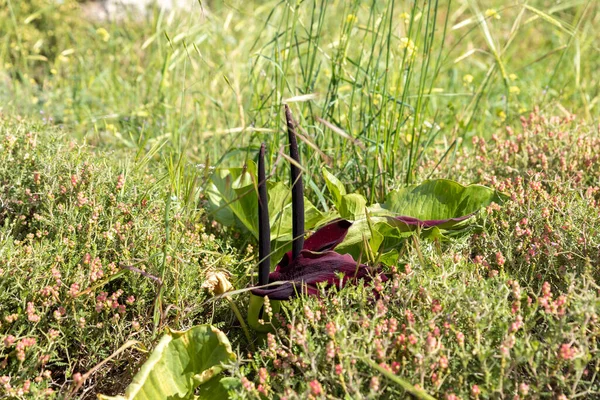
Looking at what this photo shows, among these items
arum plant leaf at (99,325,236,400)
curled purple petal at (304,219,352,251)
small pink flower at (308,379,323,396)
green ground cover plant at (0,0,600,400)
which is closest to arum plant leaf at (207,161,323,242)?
green ground cover plant at (0,0,600,400)

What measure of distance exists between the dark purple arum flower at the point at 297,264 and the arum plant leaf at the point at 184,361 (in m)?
0.20

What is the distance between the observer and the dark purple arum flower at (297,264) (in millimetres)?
1867

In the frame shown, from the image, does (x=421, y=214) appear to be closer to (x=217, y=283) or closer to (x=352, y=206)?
(x=352, y=206)

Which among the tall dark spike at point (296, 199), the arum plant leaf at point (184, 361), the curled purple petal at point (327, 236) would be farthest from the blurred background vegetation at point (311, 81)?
the arum plant leaf at point (184, 361)

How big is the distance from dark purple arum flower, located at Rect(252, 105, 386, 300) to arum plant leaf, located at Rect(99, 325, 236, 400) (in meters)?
0.20

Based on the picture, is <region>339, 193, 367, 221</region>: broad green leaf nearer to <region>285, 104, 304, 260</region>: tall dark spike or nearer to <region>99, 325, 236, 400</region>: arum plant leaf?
<region>285, 104, 304, 260</region>: tall dark spike

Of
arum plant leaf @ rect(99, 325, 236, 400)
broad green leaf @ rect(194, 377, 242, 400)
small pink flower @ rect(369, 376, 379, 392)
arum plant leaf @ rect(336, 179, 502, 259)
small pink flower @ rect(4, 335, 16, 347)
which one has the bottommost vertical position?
broad green leaf @ rect(194, 377, 242, 400)

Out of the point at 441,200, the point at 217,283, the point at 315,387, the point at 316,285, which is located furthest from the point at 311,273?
the point at 441,200

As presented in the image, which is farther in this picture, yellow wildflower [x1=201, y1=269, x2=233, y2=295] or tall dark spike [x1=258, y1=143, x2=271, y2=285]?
yellow wildflower [x1=201, y1=269, x2=233, y2=295]

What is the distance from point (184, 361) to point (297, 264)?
1.38 feet

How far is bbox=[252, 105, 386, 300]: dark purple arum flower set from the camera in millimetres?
1867

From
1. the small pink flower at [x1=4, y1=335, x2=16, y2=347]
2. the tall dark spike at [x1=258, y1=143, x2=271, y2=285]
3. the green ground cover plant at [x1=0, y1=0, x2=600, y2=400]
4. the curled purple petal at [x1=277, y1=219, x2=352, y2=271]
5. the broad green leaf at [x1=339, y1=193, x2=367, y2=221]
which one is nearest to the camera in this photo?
the green ground cover plant at [x1=0, y1=0, x2=600, y2=400]

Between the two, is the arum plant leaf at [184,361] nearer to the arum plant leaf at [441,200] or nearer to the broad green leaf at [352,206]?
the broad green leaf at [352,206]

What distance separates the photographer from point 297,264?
6.43 ft
